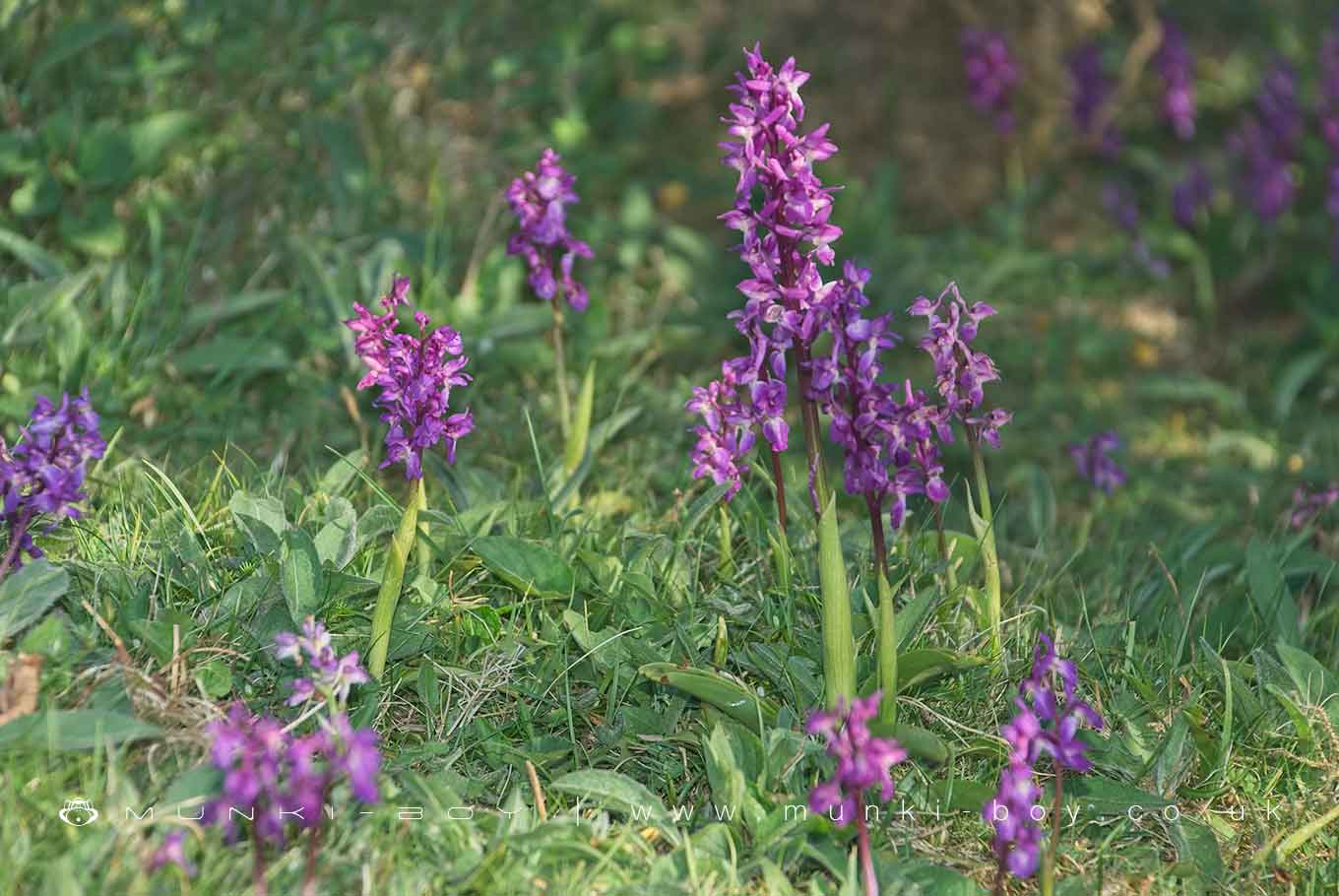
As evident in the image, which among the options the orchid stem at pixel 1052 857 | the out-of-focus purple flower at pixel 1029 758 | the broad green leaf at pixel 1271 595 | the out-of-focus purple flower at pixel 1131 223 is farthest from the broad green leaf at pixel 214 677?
the out-of-focus purple flower at pixel 1131 223

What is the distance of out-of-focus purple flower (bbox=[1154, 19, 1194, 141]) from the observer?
5.45 m

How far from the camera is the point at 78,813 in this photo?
2.25m

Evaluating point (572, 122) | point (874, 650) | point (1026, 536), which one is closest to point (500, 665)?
point (874, 650)

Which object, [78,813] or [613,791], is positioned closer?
[78,813]

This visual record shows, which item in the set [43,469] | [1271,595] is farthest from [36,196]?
[1271,595]

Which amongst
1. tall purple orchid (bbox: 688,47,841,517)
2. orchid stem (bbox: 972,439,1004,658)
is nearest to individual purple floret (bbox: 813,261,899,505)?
tall purple orchid (bbox: 688,47,841,517)

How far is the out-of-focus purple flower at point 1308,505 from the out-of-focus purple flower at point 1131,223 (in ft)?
5.54

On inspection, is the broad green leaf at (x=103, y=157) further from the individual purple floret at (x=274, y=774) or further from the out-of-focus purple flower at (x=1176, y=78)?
the out-of-focus purple flower at (x=1176, y=78)

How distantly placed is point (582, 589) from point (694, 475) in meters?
0.34

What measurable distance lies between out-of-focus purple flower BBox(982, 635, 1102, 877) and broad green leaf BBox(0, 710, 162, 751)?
1.37 m

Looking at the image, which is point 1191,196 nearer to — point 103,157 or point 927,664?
point 927,664

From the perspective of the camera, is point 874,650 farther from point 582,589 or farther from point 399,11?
point 399,11

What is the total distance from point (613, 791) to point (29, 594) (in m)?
1.10

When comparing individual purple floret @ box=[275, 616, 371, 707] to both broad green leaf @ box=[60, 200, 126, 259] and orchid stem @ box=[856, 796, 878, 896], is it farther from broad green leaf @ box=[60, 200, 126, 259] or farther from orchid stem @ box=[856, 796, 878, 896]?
broad green leaf @ box=[60, 200, 126, 259]
